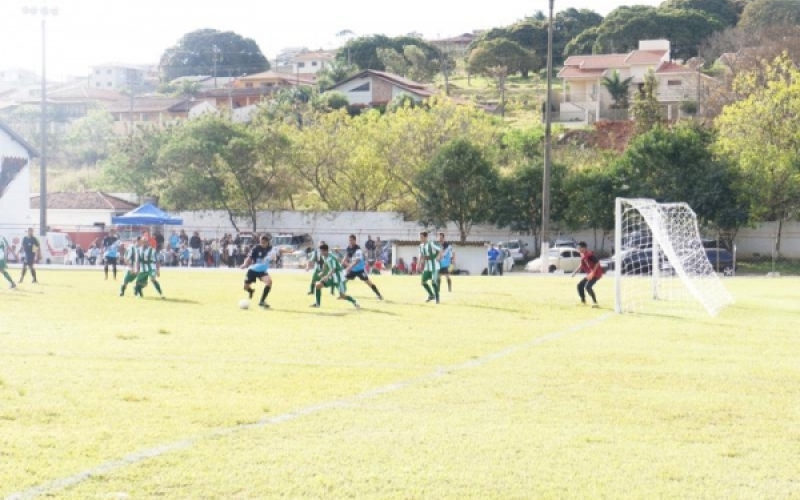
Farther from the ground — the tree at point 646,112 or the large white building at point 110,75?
the large white building at point 110,75

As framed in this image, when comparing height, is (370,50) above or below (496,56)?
above

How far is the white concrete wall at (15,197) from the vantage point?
6362 cm

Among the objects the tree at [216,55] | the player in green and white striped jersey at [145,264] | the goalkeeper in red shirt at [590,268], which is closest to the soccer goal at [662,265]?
the goalkeeper in red shirt at [590,268]

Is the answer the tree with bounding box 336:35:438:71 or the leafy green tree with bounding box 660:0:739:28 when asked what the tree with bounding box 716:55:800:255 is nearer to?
the leafy green tree with bounding box 660:0:739:28

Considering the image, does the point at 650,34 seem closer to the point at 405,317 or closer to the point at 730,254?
the point at 730,254

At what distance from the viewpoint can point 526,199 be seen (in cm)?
6188

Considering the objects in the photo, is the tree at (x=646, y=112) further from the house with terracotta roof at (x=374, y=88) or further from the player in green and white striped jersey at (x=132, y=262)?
the player in green and white striped jersey at (x=132, y=262)

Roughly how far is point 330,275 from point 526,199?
34.8 metres

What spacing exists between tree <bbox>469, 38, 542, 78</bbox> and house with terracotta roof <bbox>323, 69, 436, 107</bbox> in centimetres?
1576

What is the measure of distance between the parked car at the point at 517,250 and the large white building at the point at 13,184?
28.0 m

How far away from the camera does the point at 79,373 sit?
1494cm

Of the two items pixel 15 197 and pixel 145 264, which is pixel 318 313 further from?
pixel 15 197

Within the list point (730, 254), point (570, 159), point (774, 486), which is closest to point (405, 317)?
point (774, 486)

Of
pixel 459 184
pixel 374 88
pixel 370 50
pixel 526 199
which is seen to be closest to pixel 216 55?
pixel 370 50
